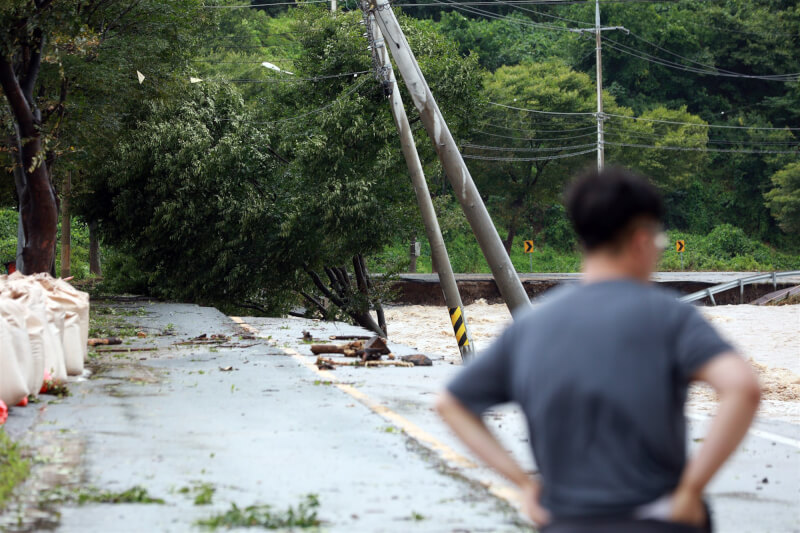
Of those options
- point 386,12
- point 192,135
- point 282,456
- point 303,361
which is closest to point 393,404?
point 282,456

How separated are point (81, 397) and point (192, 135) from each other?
69.4ft

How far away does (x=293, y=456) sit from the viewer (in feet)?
25.4

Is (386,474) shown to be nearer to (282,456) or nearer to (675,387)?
(282,456)

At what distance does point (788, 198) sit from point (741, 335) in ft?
101

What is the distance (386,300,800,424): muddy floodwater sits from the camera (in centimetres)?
1848

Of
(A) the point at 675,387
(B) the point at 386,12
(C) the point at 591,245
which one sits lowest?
(A) the point at 675,387

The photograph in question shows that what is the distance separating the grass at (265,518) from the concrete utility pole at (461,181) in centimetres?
791

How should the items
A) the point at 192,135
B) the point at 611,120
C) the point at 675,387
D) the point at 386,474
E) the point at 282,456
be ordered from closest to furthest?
the point at 675,387 → the point at 386,474 → the point at 282,456 → the point at 192,135 → the point at 611,120

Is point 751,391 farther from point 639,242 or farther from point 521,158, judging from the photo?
point 521,158

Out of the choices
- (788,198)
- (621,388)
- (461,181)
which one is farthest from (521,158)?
(621,388)

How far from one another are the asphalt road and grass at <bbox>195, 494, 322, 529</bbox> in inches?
4.0

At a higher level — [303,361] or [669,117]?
[669,117]

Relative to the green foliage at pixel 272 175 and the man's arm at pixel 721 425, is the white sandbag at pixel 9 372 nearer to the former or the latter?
the man's arm at pixel 721 425

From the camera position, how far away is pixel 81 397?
434 inches
